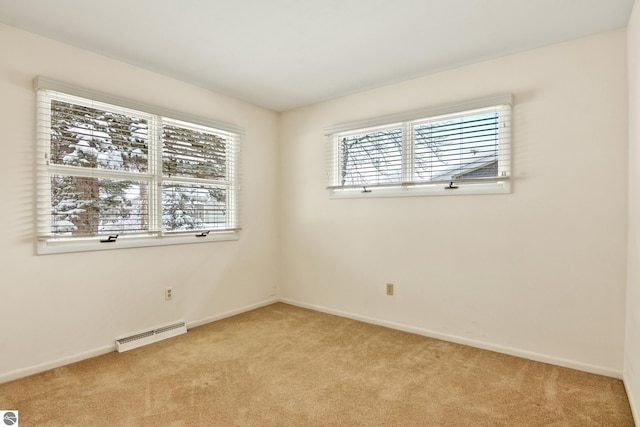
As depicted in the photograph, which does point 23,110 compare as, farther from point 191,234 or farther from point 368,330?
point 368,330

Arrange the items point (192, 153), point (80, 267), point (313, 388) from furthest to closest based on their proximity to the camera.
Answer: point (192, 153), point (80, 267), point (313, 388)

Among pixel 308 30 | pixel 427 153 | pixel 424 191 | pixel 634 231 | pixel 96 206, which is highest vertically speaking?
pixel 308 30

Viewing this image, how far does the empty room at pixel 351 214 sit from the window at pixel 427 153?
0.07ft

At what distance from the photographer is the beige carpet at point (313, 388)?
6.30 feet

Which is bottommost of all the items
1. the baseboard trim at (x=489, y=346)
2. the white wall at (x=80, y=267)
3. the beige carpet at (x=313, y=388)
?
the beige carpet at (x=313, y=388)

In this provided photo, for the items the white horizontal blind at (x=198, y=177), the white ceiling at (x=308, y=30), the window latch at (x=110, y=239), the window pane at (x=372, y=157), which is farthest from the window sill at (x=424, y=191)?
the window latch at (x=110, y=239)

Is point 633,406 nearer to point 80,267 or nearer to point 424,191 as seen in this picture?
point 424,191

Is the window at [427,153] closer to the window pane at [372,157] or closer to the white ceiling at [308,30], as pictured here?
the window pane at [372,157]

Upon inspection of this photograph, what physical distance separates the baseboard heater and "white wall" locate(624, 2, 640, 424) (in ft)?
10.9

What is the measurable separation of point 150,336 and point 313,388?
5.36ft

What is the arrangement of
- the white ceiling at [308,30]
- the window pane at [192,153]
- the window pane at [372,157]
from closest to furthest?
the white ceiling at [308,30]
the window pane at [192,153]
the window pane at [372,157]

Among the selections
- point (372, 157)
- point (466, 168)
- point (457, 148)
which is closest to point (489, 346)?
point (466, 168)

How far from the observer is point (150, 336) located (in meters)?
3.01

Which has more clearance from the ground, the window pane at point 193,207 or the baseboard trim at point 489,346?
the window pane at point 193,207
